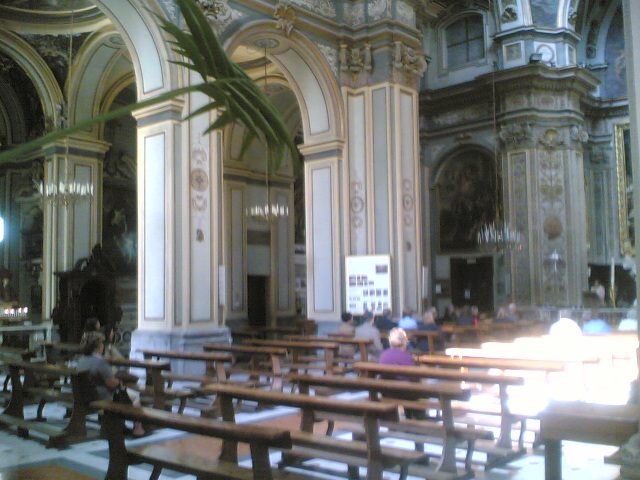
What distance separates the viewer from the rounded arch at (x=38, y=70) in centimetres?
1416

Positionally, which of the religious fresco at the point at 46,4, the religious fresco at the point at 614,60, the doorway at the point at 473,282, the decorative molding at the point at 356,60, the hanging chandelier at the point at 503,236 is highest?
the religious fresco at the point at 614,60

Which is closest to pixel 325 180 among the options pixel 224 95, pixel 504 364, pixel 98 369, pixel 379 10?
pixel 379 10

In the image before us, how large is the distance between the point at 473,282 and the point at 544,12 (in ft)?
28.6

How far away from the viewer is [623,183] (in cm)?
2097

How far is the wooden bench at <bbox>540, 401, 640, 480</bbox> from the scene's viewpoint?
2795 mm

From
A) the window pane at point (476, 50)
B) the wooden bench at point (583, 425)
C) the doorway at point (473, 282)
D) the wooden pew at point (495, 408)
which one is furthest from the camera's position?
the window pane at point (476, 50)

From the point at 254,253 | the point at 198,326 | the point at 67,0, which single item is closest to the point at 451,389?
the point at 198,326

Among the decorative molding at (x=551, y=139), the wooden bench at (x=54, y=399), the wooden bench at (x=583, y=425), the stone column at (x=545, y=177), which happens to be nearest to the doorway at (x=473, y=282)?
the stone column at (x=545, y=177)

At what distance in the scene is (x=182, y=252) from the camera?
1055 centimetres

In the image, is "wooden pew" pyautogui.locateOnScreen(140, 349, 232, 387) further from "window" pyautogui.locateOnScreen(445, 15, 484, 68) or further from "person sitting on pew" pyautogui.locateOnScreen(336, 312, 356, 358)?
"window" pyautogui.locateOnScreen(445, 15, 484, 68)

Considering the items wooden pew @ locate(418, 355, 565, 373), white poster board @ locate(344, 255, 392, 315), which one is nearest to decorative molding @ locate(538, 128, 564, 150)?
white poster board @ locate(344, 255, 392, 315)

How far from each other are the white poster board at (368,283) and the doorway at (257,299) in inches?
204

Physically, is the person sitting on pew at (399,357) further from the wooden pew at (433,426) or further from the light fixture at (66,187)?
the light fixture at (66,187)

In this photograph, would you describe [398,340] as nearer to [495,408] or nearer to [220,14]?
[495,408]
